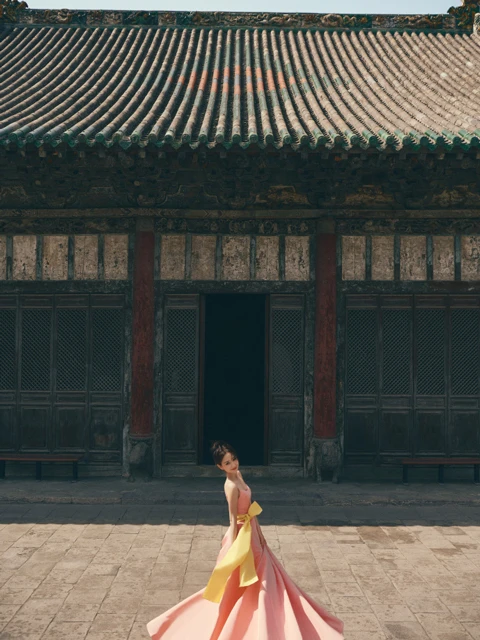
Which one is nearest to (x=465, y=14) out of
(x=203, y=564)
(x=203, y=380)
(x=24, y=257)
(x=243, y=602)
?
(x=203, y=380)

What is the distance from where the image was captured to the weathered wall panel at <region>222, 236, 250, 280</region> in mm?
9109

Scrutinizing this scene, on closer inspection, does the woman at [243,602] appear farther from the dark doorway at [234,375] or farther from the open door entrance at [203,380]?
the dark doorway at [234,375]

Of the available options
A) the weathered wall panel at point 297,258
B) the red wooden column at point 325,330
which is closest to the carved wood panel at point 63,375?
the weathered wall panel at point 297,258

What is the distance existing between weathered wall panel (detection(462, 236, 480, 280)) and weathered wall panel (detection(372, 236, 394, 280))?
1026mm

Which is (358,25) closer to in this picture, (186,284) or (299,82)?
(299,82)

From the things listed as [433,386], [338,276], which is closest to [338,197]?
[338,276]

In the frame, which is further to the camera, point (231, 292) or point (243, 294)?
point (243, 294)

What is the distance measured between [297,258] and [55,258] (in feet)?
11.4

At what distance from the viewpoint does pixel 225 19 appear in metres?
13.3

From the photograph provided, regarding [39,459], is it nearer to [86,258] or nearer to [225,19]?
[86,258]

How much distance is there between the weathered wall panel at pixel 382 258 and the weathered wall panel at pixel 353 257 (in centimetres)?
16

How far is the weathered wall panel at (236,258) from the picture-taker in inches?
359

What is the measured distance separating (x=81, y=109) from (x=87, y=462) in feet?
16.6

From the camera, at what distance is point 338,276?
9.14 meters
